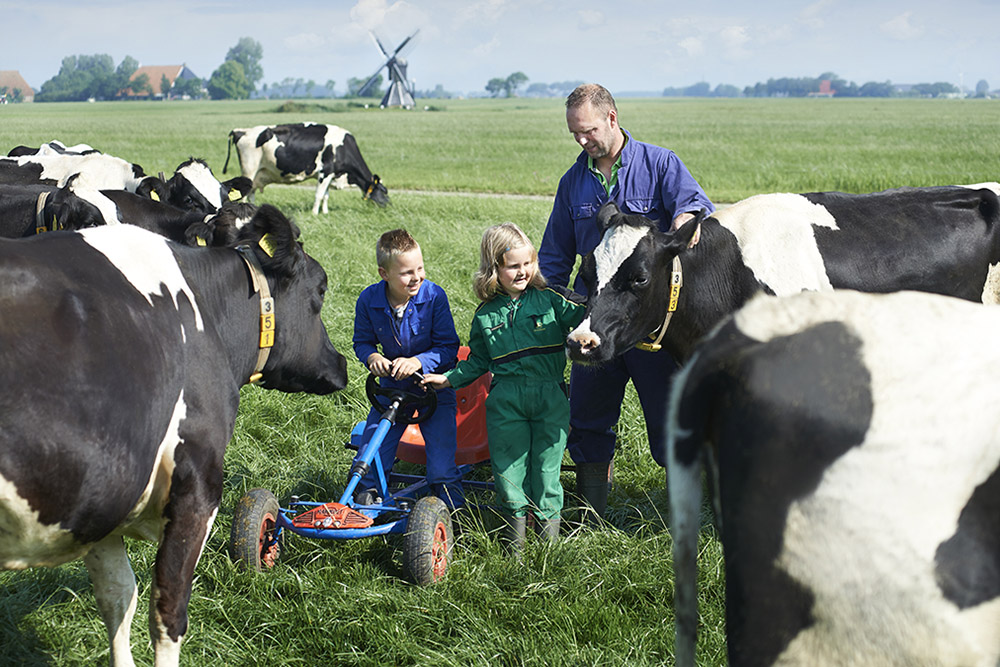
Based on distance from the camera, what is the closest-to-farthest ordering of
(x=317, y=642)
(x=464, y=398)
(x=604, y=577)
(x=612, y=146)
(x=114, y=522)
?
(x=114, y=522), (x=317, y=642), (x=604, y=577), (x=612, y=146), (x=464, y=398)

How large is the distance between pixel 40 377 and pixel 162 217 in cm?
554

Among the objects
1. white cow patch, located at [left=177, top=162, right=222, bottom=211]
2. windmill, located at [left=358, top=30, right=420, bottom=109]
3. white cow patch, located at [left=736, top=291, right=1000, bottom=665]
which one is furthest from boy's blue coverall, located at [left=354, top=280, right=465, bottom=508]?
windmill, located at [left=358, top=30, right=420, bottom=109]

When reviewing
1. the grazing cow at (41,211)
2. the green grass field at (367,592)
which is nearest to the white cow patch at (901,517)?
the green grass field at (367,592)

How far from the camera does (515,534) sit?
171 inches

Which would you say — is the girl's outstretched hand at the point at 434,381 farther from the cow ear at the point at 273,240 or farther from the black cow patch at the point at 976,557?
the black cow patch at the point at 976,557

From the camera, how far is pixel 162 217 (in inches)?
299

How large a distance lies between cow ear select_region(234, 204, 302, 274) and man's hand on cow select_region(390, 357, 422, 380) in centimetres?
82

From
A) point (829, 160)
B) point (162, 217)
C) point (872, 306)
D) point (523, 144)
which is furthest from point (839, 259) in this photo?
point (523, 144)

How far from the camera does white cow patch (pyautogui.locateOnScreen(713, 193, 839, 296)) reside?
188 inches

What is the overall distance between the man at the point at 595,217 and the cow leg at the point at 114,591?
95.0 inches

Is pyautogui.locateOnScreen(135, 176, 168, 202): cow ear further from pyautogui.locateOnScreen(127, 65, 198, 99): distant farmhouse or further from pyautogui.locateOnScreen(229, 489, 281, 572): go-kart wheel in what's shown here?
pyautogui.locateOnScreen(127, 65, 198, 99): distant farmhouse

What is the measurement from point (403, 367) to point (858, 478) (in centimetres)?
293

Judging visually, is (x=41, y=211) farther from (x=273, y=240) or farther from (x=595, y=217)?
(x=595, y=217)

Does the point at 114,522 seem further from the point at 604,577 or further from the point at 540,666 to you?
the point at 604,577
